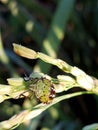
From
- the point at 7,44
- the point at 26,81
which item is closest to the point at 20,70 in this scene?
the point at 7,44

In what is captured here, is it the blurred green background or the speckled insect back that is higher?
the blurred green background

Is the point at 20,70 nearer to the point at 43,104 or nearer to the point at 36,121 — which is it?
the point at 36,121

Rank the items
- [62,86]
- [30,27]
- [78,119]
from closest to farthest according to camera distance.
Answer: [62,86] → [78,119] → [30,27]

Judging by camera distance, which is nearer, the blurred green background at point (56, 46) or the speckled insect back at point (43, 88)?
the speckled insect back at point (43, 88)

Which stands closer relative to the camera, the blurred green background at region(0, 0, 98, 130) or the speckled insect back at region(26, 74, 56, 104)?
the speckled insect back at region(26, 74, 56, 104)

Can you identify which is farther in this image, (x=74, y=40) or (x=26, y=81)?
(x=74, y=40)
